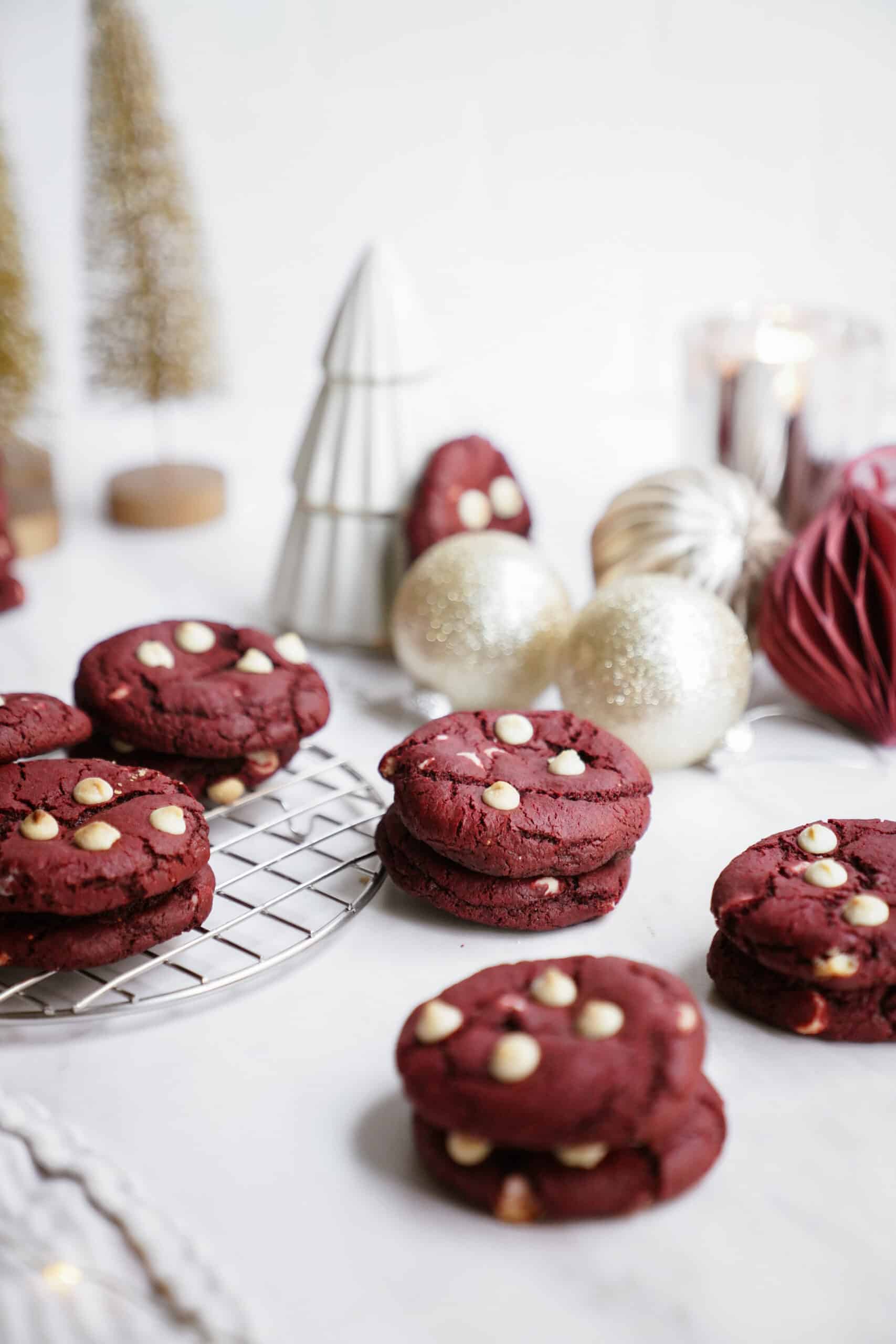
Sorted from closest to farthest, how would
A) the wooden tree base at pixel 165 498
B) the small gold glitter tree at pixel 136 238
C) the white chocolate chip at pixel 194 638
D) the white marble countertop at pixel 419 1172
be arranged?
1. the white marble countertop at pixel 419 1172
2. the white chocolate chip at pixel 194 638
3. the small gold glitter tree at pixel 136 238
4. the wooden tree base at pixel 165 498

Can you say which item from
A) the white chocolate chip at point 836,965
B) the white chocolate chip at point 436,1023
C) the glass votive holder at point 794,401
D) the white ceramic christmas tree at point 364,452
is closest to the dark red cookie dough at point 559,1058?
the white chocolate chip at point 436,1023

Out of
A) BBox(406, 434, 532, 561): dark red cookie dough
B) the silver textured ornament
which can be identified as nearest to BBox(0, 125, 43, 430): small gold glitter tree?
BBox(406, 434, 532, 561): dark red cookie dough

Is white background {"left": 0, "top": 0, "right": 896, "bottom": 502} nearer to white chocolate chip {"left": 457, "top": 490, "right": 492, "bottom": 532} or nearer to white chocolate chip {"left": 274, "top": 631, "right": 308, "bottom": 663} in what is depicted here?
white chocolate chip {"left": 457, "top": 490, "right": 492, "bottom": 532}

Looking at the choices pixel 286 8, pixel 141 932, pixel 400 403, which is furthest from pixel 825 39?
pixel 141 932

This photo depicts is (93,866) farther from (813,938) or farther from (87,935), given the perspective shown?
(813,938)

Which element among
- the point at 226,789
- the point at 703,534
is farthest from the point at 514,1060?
the point at 703,534

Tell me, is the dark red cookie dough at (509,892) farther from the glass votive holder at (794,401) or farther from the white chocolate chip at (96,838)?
the glass votive holder at (794,401)

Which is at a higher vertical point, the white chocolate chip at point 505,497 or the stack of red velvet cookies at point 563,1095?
the white chocolate chip at point 505,497
